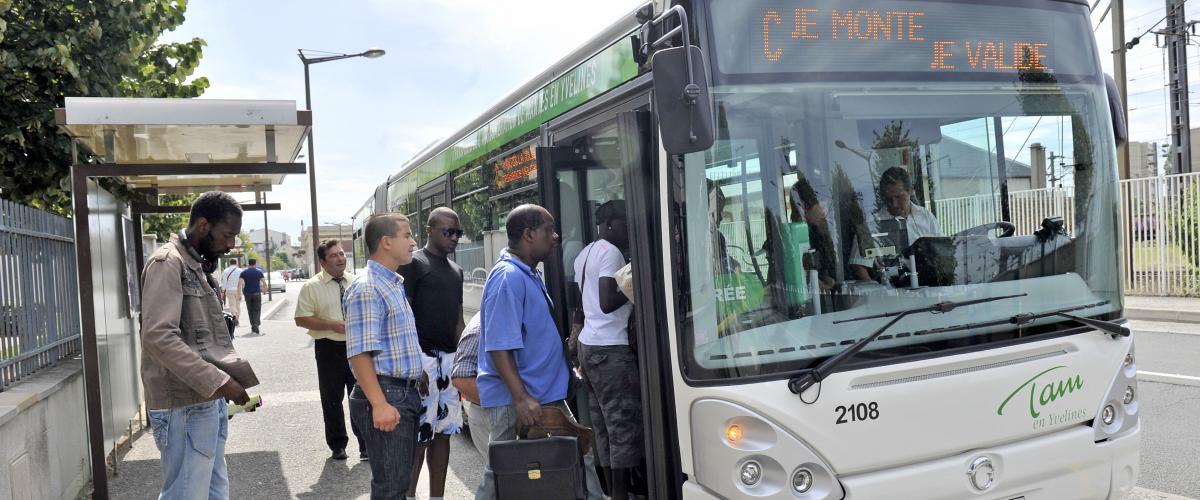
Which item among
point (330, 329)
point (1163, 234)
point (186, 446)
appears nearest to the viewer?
point (186, 446)

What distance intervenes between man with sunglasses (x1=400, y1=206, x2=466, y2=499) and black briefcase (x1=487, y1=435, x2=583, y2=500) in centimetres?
145

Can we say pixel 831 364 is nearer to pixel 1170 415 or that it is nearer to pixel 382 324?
pixel 382 324

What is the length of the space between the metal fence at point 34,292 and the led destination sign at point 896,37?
4.25 meters

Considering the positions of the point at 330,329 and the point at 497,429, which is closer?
the point at 497,429

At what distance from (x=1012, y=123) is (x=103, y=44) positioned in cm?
791

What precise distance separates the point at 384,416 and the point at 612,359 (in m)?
1.27

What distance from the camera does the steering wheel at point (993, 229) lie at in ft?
12.6

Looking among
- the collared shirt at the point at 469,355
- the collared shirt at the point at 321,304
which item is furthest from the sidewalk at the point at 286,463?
the collared shirt at the point at 469,355

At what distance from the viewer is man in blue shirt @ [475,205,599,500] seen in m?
3.88

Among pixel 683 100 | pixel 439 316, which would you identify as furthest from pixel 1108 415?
pixel 439 316

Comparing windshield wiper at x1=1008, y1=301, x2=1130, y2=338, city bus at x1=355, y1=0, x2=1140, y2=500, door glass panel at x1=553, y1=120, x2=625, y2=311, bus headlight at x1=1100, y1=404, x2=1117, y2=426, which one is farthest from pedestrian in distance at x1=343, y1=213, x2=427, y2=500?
bus headlight at x1=1100, y1=404, x2=1117, y2=426

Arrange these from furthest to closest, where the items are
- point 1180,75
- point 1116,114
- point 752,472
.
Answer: point 1180,75 → point 1116,114 → point 752,472

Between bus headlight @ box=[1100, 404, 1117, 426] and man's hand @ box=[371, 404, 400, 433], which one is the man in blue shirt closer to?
man's hand @ box=[371, 404, 400, 433]

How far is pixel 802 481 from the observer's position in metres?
3.48
